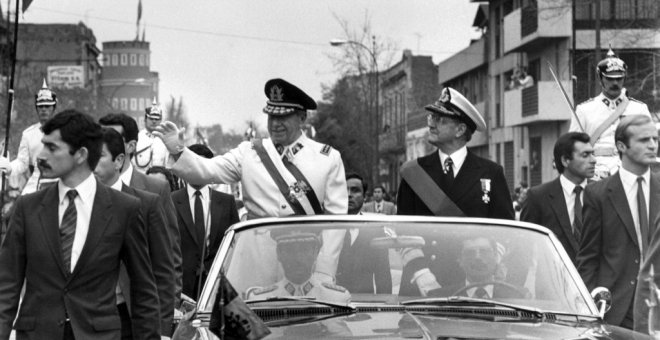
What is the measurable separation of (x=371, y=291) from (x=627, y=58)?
41.7m

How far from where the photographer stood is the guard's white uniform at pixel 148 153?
1582 cm

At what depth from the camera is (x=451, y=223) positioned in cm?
742

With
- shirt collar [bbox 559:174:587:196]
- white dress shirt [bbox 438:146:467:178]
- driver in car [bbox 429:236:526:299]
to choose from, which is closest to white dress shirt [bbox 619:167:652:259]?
white dress shirt [bbox 438:146:467:178]

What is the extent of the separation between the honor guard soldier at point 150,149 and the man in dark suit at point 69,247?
7.64 meters

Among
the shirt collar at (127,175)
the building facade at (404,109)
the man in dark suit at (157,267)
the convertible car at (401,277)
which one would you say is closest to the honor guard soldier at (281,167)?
the shirt collar at (127,175)

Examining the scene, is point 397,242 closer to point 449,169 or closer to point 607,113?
point 449,169

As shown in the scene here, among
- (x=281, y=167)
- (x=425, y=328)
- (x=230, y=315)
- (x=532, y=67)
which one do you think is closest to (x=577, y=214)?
(x=281, y=167)

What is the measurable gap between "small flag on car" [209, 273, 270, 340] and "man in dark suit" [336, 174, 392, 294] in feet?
4.00

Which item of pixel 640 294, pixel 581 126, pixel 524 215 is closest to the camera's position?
pixel 640 294

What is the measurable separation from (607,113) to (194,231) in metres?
3.81

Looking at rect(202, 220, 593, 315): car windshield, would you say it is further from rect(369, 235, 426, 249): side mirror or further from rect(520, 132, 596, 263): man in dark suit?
rect(520, 132, 596, 263): man in dark suit

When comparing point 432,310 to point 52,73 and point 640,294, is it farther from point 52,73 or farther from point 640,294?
point 52,73

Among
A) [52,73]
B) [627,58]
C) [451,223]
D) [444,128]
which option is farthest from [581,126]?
[52,73]

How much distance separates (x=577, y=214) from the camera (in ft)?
36.5
